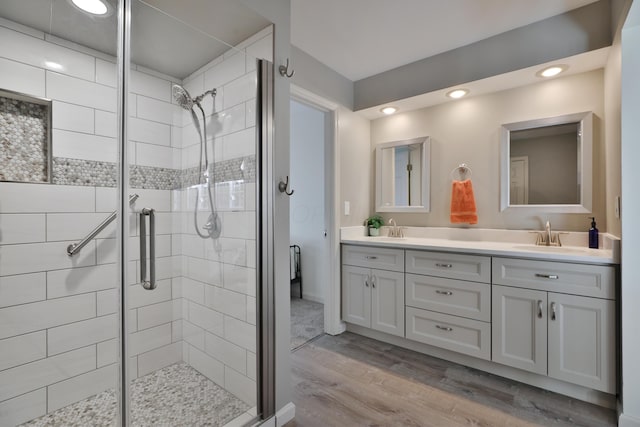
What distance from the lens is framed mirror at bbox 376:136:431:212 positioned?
9.73 feet

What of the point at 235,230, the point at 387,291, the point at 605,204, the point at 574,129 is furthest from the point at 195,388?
the point at 574,129

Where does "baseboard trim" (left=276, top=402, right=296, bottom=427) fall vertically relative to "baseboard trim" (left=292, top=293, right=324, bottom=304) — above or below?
below

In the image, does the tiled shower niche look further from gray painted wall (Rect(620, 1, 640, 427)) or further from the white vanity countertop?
gray painted wall (Rect(620, 1, 640, 427))

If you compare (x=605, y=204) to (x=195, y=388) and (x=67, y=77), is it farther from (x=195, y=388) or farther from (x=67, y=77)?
(x=67, y=77)

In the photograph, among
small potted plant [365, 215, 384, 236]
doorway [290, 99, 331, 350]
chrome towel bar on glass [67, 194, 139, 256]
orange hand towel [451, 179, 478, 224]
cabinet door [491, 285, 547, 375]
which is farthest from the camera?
doorway [290, 99, 331, 350]

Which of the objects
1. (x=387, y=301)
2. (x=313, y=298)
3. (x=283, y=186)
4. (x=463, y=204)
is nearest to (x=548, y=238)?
(x=463, y=204)

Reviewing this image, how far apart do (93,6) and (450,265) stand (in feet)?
8.32

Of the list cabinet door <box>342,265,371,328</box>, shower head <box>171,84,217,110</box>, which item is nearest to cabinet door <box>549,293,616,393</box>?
cabinet door <box>342,265,371,328</box>

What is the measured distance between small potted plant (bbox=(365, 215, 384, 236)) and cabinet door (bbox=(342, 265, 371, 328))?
1.60ft

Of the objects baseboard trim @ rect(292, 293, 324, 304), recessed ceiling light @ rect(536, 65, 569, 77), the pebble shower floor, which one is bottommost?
baseboard trim @ rect(292, 293, 324, 304)

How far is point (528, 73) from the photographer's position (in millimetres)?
2230

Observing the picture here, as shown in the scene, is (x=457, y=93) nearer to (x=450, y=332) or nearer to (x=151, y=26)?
(x=450, y=332)

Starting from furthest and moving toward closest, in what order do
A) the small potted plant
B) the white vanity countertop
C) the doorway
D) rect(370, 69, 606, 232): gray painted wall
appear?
the doorway, the small potted plant, rect(370, 69, 606, 232): gray painted wall, the white vanity countertop

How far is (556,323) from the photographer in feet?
6.15
